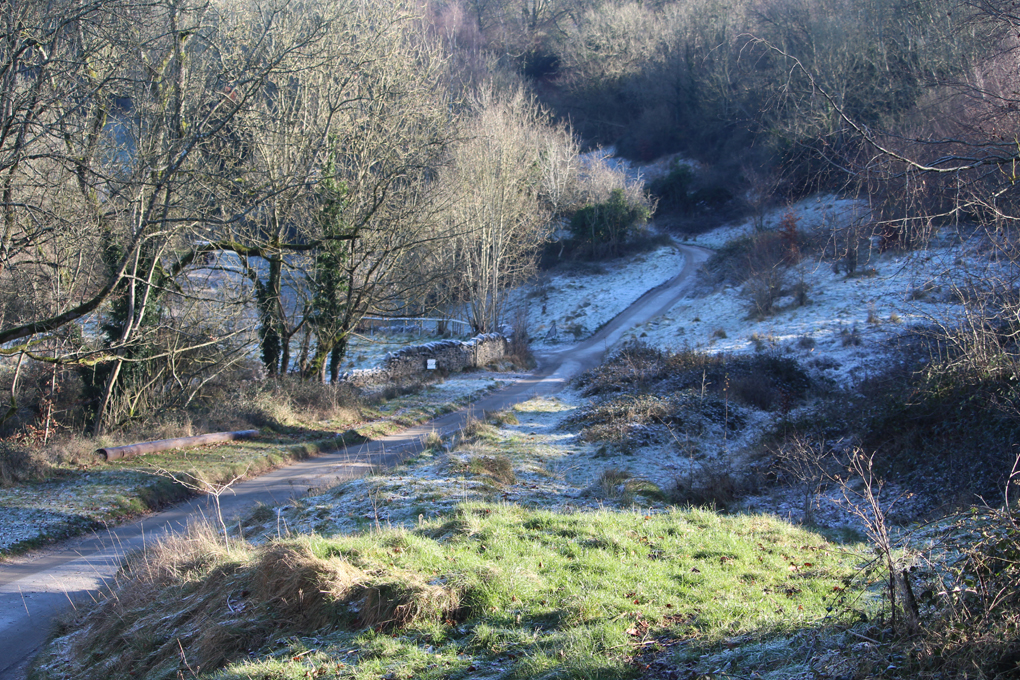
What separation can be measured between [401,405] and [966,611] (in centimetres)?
1472

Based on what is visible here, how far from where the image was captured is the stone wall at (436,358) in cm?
2052

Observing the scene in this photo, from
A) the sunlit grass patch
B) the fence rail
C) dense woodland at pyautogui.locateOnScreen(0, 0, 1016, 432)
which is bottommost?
the sunlit grass patch

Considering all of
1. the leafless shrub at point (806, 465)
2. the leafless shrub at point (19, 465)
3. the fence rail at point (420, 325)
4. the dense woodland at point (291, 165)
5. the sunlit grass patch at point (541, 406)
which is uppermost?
the dense woodland at point (291, 165)

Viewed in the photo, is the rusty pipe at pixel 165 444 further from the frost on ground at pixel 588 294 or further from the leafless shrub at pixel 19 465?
the frost on ground at pixel 588 294

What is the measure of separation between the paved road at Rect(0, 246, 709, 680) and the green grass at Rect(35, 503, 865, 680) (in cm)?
39

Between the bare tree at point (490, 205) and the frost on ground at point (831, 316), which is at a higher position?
the bare tree at point (490, 205)

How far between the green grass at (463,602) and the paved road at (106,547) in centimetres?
39

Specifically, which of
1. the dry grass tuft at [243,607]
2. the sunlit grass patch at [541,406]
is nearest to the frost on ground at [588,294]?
the sunlit grass patch at [541,406]

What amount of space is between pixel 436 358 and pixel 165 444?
11.9 m

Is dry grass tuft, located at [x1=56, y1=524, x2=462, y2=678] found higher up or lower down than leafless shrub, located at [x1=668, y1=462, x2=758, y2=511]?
higher up

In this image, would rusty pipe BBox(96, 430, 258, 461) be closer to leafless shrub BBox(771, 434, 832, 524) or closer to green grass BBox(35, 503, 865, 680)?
green grass BBox(35, 503, 865, 680)

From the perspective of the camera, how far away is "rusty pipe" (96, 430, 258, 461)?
33.5 ft

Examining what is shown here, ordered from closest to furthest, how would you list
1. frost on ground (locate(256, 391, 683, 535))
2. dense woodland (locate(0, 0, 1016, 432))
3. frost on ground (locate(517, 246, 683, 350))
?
frost on ground (locate(256, 391, 683, 535)) < dense woodland (locate(0, 0, 1016, 432)) < frost on ground (locate(517, 246, 683, 350))

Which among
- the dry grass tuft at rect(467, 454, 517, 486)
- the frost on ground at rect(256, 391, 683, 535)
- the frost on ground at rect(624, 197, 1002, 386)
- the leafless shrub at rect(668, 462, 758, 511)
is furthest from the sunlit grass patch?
the leafless shrub at rect(668, 462, 758, 511)
